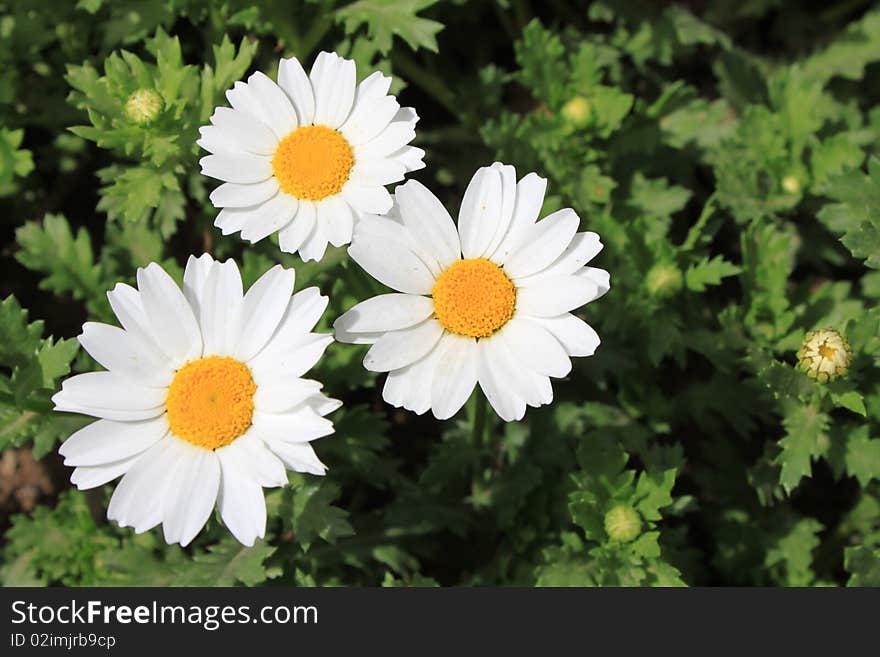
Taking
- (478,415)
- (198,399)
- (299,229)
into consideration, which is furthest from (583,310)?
(198,399)

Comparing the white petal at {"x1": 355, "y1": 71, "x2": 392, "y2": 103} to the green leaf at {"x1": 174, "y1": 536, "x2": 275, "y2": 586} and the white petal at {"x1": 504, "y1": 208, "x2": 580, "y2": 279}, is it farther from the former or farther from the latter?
the green leaf at {"x1": 174, "y1": 536, "x2": 275, "y2": 586}

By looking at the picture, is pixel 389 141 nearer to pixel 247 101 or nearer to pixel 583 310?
pixel 247 101

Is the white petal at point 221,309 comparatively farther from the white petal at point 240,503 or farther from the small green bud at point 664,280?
the small green bud at point 664,280

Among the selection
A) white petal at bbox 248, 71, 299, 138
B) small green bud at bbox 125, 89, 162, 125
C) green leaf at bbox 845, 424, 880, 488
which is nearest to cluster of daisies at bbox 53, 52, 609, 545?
white petal at bbox 248, 71, 299, 138

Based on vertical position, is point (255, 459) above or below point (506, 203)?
below

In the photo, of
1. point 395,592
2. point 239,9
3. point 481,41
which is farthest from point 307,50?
point 395,592

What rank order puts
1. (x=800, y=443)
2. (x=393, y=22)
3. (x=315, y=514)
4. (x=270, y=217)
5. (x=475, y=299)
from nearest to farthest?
1. (x=475, y=299)
2. (x=270, y=217)
3. (x=315, y=514)
4. (x=800, y=443)
5. (x=393, y=22)

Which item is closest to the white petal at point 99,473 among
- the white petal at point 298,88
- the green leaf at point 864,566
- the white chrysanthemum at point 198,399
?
the white chrysanthemum at point 198,399
